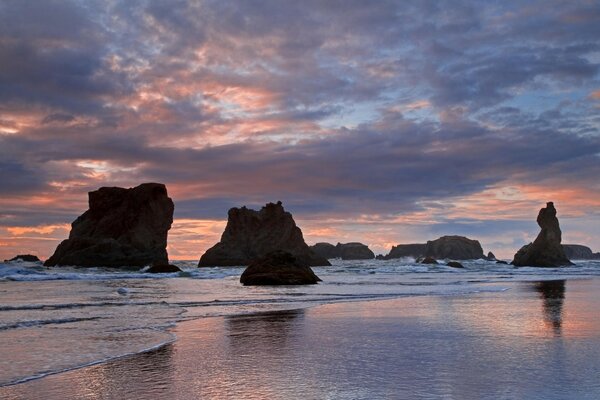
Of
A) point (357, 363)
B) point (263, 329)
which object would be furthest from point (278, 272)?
point (357, 363)

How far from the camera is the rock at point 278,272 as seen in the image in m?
35.4

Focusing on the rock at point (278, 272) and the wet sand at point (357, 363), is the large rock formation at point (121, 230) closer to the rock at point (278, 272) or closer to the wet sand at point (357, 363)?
the rock at point (278, 272)

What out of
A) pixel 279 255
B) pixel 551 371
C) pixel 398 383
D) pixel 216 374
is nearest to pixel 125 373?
pixel 216 374

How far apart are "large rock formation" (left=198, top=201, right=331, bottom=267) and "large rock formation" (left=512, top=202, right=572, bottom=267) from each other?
41582 mm

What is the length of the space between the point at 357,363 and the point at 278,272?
27.6 m

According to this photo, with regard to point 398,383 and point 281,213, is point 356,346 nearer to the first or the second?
point 398,383

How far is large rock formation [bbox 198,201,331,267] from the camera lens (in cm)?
11506

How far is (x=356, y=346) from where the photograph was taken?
9.85 m

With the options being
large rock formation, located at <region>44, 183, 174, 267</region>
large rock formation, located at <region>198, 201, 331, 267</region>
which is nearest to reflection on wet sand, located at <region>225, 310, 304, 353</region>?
large rock formation, located at <region>44, 183, 174, 267</region>

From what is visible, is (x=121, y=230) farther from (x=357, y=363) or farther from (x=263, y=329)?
(x=357, y=363)

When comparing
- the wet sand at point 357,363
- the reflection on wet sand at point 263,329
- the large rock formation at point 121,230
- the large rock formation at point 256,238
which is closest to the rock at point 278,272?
the reflection on wet sand at point 263,329

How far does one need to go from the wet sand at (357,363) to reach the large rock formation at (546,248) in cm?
10365

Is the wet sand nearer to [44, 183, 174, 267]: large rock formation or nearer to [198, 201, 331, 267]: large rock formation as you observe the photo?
[44, 183, 174, 267]: large rock formation

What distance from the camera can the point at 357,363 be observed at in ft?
26.8
